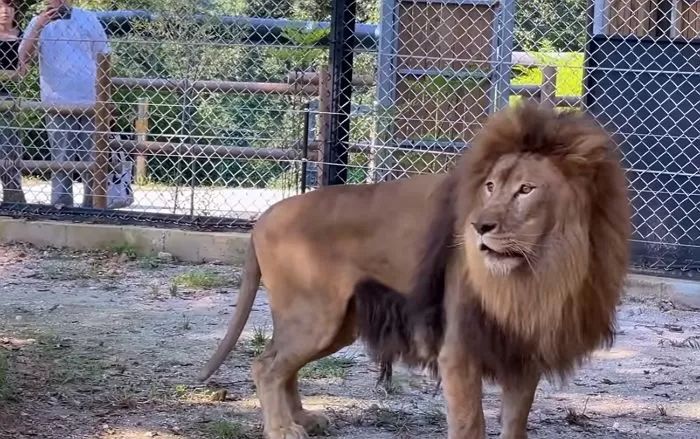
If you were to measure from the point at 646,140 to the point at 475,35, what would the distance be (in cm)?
130

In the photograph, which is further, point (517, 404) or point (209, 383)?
point (209, 383)

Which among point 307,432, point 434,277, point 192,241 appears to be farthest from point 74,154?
point 434,277

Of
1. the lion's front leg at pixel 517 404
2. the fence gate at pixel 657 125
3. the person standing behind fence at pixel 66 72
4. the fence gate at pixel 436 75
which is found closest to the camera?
the lion's front leg at pixel 517 404

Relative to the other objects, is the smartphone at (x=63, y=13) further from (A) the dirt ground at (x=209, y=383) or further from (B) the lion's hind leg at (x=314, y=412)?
(B) the lion's hind leg at (x=314, y=412)

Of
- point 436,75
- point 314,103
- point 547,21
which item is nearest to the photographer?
point 436,75

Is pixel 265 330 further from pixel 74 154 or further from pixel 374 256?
pixel 74 154

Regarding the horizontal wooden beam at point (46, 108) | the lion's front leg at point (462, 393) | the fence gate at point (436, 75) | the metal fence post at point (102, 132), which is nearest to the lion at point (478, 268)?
the lion's front leg at point (462, 393)

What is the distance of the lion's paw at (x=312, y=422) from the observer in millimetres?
4379

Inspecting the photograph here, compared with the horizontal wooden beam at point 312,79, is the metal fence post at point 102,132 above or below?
below

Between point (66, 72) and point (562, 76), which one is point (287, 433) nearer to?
point (66, 72)

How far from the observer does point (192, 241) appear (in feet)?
25.4

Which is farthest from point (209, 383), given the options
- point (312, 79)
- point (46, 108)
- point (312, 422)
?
point (46, 108)

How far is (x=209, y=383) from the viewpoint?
492cm

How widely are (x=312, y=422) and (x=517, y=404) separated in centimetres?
87
